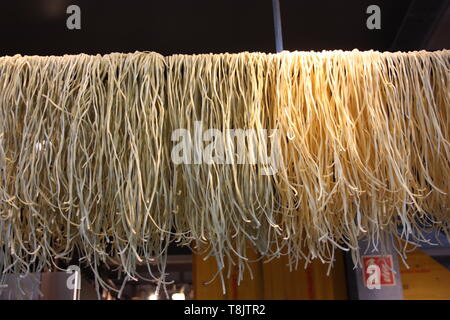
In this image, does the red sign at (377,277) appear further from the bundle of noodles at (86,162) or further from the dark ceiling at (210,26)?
the bundle of noodles at (86,162)

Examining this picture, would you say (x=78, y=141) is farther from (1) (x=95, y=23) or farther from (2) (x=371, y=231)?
(1) (x=95, y=23)

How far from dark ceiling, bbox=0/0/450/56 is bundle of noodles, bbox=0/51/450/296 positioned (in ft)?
1.63

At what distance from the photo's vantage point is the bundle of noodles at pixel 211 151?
81 cm

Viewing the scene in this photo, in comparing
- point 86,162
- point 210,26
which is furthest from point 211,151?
point 210,26

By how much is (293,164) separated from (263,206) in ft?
0.30

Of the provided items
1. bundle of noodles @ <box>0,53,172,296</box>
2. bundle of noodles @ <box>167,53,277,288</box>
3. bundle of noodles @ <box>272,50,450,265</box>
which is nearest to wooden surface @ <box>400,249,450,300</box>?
bundle of noodles @ <box>272,50,450,265</box>

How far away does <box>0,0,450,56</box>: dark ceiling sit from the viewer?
132cm

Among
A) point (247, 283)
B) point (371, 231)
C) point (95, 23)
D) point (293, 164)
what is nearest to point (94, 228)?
point (293, 164)

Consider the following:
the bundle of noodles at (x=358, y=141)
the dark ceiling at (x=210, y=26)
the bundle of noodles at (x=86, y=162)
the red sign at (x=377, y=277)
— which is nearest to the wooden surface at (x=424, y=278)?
the red sign at (x=377, y=277)

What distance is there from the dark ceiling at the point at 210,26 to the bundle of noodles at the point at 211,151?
50cm

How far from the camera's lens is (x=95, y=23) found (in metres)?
1.38

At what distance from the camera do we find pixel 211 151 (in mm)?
817

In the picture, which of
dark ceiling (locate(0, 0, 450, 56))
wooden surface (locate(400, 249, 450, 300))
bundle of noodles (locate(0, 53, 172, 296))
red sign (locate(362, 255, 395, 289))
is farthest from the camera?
wooden surface (locate(400, 249, 450, 300))

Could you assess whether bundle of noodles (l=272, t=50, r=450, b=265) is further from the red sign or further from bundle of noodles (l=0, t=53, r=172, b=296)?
the red sign
